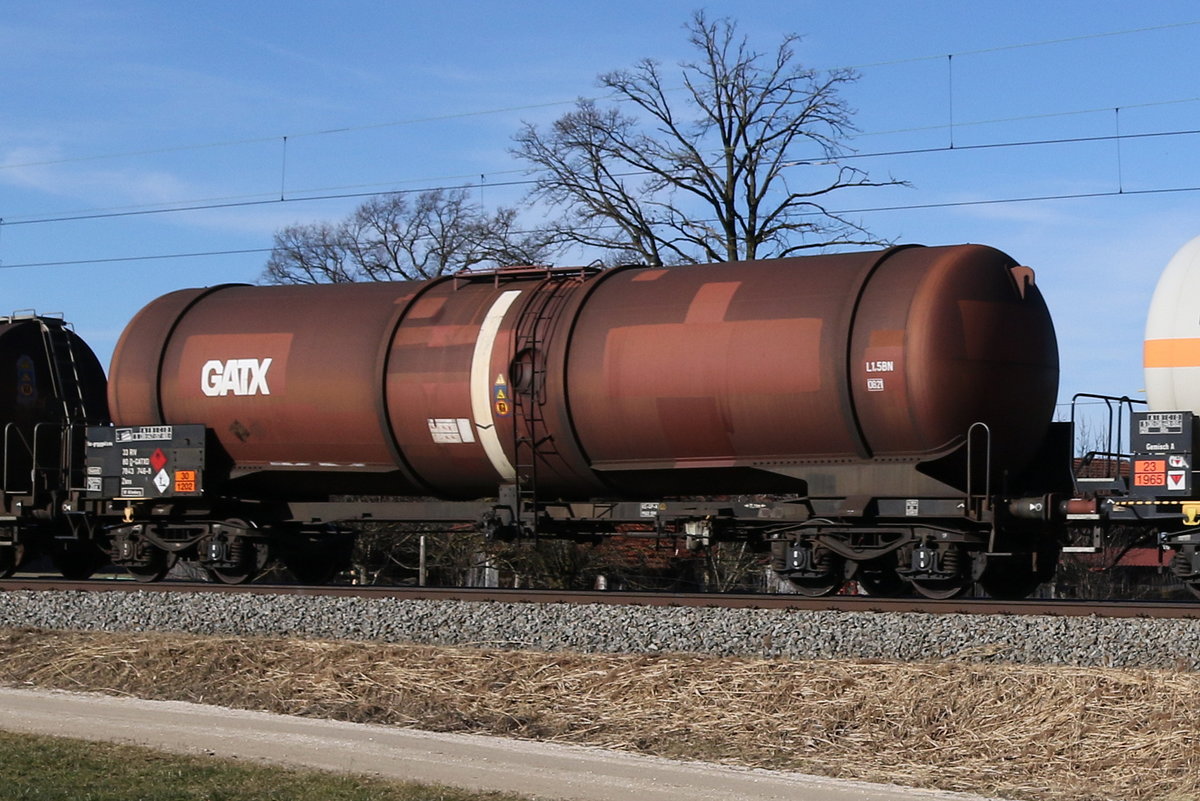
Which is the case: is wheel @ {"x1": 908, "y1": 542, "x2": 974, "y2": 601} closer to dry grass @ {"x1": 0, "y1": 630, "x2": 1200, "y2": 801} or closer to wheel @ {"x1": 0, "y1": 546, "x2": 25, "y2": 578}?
dry grass @ {"x1": 0, "y1": 630, "x2": 1200, "y2": 801}

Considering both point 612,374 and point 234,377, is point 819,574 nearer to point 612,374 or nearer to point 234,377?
point 612,374

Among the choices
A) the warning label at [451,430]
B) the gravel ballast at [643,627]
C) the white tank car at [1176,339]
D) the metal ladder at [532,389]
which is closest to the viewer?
→ the gravel ballast at [643,627]

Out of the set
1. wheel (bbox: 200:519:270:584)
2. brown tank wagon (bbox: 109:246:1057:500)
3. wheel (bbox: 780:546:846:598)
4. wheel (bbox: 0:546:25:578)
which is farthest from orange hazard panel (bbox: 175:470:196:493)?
wheel (bbox: 780:546:846:598)

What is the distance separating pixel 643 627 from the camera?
12.8 meters

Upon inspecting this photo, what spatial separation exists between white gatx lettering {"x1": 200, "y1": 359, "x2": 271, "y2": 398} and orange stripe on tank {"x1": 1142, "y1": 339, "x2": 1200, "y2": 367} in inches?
387

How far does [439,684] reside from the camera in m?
11.7

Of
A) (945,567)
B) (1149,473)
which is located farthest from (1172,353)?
(945,567)

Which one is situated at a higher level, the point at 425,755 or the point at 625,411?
the point at 625,411

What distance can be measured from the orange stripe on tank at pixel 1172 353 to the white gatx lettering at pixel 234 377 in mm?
9829

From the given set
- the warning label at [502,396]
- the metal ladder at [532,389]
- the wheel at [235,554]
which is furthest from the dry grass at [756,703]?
the wheel at [235,554]

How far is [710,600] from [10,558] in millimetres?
10269

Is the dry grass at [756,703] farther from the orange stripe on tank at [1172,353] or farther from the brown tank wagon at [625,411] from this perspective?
the orange stripe on tank at [1172,353]

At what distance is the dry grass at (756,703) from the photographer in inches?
375

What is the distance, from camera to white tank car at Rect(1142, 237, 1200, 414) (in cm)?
1541
